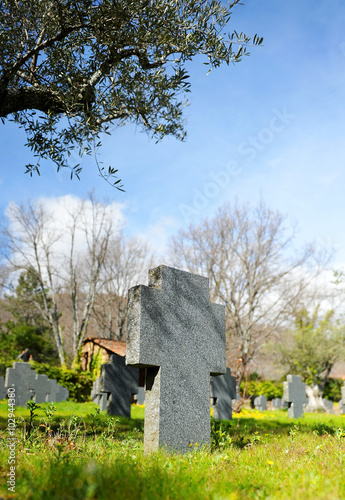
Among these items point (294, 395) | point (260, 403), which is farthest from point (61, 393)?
point (294, 395)

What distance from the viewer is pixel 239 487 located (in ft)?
9.75

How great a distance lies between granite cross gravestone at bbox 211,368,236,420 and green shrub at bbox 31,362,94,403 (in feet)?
31.0

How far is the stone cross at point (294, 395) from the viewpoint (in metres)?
12.8

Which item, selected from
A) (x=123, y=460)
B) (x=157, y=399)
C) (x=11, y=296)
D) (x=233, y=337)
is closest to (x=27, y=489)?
(x=123, y=460)

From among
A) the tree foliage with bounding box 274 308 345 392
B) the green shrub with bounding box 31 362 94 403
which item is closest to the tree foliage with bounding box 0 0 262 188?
the green shrub with bounding box 31 362 94 403

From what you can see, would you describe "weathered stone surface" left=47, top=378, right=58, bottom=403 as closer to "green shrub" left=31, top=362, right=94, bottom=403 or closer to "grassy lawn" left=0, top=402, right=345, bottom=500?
"green shrub" left=31, top=362, right=94, bottom=403

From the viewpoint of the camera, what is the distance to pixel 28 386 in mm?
13070

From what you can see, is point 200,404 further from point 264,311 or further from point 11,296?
point 11,296

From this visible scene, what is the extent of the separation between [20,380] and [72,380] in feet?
22.1

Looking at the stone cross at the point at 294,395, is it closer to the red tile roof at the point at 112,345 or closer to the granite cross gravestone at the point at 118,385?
the granite cross gravestone at the point at 118,385

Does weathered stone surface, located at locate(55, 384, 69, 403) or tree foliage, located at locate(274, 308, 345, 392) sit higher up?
tree foliage, located at locate(274, 308, 345, 392)

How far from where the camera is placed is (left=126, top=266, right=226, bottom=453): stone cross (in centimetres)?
502

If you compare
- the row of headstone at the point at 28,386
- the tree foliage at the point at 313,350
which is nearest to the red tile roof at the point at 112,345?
the row of headstone at the point at 28,386

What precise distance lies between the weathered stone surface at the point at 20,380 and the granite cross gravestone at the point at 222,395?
6.05 m
